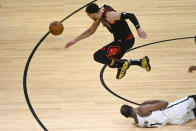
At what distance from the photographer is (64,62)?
10031 millimetres

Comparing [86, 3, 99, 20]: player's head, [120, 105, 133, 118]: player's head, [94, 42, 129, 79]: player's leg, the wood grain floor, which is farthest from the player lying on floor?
[86, 3, 99, 20]: player's head

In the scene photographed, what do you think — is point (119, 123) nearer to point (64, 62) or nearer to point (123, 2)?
point (64, 62)

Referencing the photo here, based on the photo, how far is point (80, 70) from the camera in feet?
31.7

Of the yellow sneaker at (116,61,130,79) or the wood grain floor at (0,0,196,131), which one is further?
the yellow sneaker at (116,61,130,79)

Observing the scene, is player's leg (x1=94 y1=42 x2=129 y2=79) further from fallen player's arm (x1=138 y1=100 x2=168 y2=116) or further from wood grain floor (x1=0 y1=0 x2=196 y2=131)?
fallen player's arm (x1=138 y1=100 x2=168 y2=116)

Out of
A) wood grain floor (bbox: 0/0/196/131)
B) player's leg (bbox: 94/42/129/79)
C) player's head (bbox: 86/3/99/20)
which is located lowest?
wood grain floor (bbox: 0/0/196/131)

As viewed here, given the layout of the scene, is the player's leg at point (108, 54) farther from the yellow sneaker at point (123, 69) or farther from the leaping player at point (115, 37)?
the yellow sneaker at point (123, 69)

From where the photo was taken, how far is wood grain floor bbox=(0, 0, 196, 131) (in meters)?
8.09

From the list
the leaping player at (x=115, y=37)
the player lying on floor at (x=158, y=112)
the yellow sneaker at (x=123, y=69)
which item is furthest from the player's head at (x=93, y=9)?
the player lying on floor at (x=158, y=112)

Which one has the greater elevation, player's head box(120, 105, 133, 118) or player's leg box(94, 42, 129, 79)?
player's leg box(94, 42, 129, 79)

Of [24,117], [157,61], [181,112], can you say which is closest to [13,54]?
[24,117]

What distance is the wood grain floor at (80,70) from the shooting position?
8.09m

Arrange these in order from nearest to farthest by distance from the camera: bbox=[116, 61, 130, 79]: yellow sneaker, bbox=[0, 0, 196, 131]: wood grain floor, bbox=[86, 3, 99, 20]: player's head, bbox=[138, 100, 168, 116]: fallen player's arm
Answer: bbox=[138, 100, 168, 116]: fallen player's arm → bbox=[86, 3, 99, 20]: player's head → bbox=[0, 0, 196, 131]: wood grain floor → bbox=[116, 61, 130, 79]: yellow sneaker

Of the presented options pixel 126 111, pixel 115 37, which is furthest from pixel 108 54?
pixel 126 111
